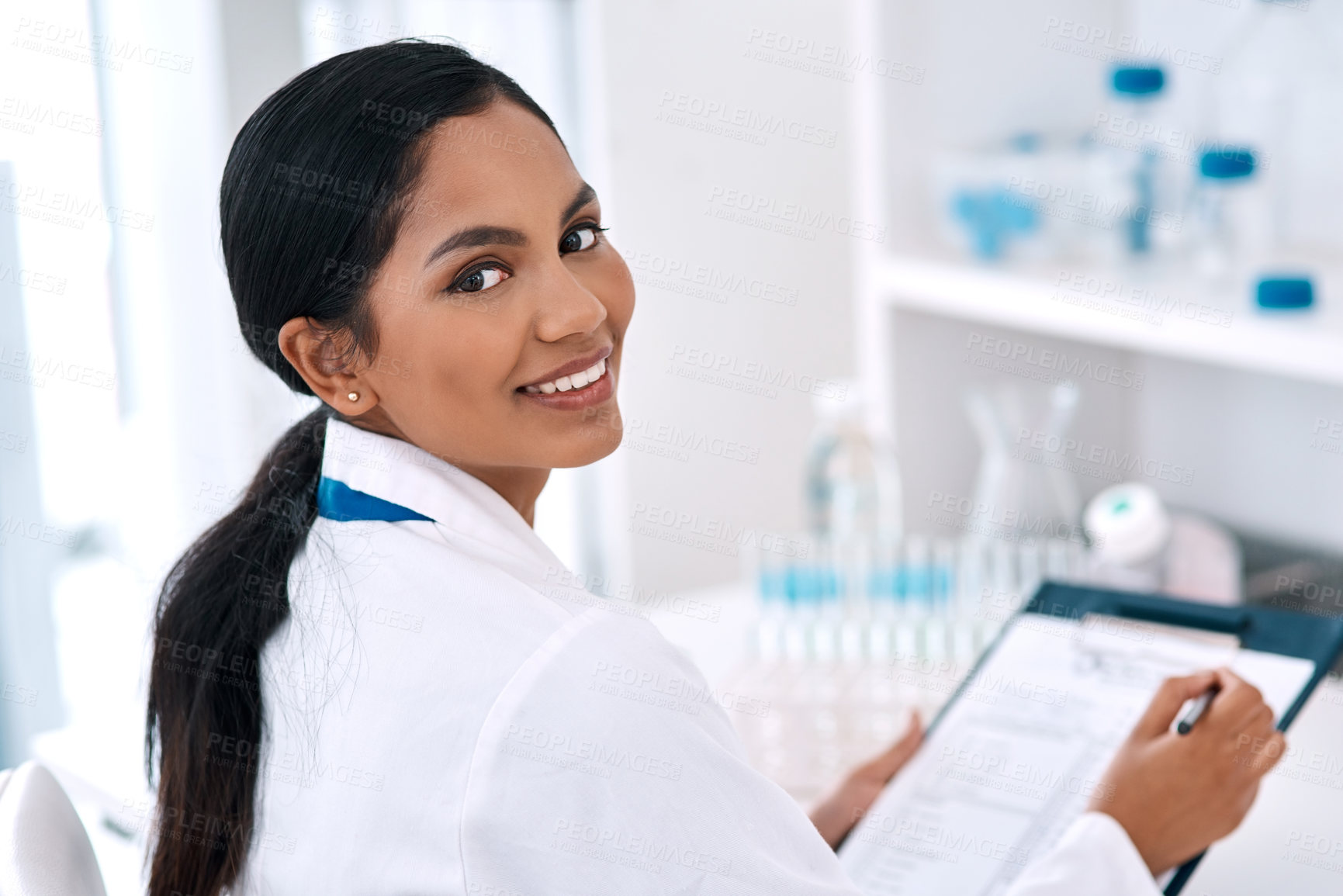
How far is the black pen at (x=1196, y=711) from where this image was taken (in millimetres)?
875

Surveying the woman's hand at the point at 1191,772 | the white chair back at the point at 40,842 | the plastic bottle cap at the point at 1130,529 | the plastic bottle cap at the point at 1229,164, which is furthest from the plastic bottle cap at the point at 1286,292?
the white chair back at the point at 40,842

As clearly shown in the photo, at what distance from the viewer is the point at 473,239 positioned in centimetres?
72

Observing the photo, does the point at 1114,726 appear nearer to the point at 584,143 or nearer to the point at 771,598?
the point at 771,598

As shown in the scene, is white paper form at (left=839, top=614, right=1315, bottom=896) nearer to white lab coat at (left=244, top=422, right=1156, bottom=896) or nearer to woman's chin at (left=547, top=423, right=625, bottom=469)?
white lab coat at (left=244, top=422, right=1156, bottom=896)

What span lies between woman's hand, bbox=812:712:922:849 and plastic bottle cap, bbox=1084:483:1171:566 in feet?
1.39

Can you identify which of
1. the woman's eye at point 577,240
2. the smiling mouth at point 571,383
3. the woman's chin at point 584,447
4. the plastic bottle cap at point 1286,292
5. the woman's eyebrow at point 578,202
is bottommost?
the plastic bottle cap at point 1286,292

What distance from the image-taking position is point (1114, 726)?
3.19ft

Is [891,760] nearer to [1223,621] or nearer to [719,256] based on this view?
[1223,621]

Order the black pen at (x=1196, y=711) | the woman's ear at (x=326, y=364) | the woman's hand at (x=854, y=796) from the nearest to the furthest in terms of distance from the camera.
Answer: the woman's ear at (x=326, y=364) < the black pen at (x=1196, y=711) < the woman's hand at (x=854, y=796)

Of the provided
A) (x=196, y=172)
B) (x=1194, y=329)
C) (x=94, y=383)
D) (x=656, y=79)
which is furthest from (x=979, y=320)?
(x=94, y=383)

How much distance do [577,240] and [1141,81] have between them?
82cm

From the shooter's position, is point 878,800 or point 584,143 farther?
point 584,143

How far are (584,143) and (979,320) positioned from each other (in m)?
0.86

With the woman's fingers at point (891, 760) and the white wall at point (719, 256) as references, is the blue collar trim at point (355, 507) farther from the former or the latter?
the white wall at point (719, 256)
